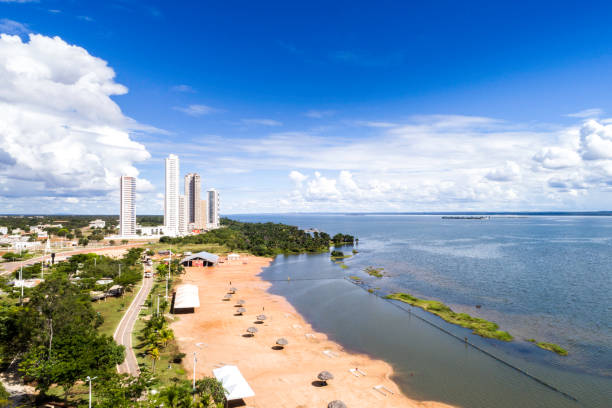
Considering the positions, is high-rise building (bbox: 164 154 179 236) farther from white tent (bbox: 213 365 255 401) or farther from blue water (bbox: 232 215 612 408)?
white tent (bbox: 213 365 255 401)

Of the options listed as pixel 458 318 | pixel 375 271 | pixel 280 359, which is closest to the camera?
pixel 280 359

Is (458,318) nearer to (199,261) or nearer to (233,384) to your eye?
(233,384)

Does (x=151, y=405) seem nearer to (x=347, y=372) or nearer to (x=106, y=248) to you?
(x=347, y=372)

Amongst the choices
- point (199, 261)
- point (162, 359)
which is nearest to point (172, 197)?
point (199, 261)

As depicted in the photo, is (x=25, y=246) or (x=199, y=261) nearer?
(x=199, y=261)

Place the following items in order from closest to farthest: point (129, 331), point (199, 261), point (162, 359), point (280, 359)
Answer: point (162, 359) → point (280, 359) → point (129, 331) → point (199, 261)

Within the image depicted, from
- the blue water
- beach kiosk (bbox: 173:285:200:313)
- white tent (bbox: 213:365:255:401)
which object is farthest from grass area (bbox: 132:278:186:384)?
the blue water

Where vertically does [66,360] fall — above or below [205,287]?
above

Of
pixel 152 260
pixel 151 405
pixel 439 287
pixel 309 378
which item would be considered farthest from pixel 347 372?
pixel 152 260
